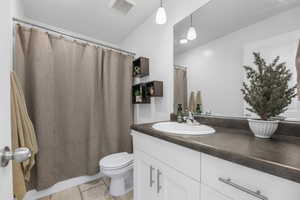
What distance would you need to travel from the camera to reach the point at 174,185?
2.57 feet

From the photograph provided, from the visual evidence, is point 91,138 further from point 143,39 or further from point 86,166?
point 143,39

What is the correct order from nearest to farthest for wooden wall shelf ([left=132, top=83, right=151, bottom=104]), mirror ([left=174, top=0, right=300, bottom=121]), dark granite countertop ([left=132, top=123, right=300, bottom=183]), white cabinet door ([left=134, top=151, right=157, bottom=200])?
1. dark granite countertop ([left=132, top=123, right=300, bottom=183])
2. mirror ([left=174, top=0, right=300, bottom=121])
3. white cabinet door ([left=134, top=151, right=157, bottom=200])
4. wooden wall shelf ([left=132, top=83, right=151, bottom=104])

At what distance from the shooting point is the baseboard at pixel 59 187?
135cm

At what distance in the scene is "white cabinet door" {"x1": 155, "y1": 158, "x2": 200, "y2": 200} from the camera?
68 cm

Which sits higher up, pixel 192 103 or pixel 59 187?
pixel 192 103

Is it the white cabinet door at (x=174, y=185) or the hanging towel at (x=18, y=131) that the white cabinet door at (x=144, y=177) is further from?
the hanging towel at (x=18, y=131)

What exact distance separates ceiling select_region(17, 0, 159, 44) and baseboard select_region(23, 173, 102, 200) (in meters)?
2.07

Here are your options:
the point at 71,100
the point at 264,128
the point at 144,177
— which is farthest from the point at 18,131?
the point at 264,128

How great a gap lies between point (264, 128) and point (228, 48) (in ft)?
2.28

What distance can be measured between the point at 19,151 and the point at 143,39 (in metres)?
1.89

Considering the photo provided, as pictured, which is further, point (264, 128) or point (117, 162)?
point (117, 162)

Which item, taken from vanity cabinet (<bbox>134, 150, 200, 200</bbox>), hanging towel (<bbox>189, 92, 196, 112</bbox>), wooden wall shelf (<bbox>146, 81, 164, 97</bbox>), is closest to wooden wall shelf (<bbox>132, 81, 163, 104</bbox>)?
A: wooden wall shelf (<bbox>146, 81, 164, 97</bbox>)

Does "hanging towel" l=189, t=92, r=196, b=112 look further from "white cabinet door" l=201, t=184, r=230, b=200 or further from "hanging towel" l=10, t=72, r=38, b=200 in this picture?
"hanging towel" l=10, t=72, r=38, b=200

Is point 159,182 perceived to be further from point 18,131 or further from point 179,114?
point 18,131
